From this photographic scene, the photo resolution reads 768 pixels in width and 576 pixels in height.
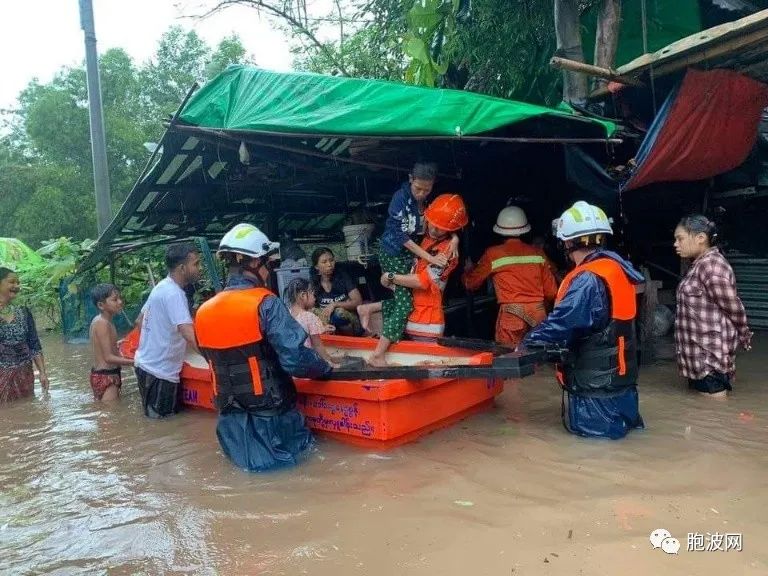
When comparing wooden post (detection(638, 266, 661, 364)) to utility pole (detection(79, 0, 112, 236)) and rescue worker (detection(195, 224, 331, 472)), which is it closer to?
rescue worker (detection(195, 224, 331, 472))

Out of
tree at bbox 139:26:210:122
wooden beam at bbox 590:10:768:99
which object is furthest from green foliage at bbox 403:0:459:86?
tree at bbox 139:26:210:122

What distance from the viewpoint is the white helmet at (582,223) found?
3842mm

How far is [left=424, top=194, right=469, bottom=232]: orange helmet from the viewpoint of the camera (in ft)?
15.0

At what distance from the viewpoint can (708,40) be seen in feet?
14.3

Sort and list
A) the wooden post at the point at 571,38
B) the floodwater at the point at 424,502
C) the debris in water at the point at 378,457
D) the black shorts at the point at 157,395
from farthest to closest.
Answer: the wooden post at the point at 571,38 < the black shorts at the point at 157,395 < the debris in water at the point at 378,457 < the floodwater at the point at 424,502

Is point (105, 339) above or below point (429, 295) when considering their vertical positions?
below

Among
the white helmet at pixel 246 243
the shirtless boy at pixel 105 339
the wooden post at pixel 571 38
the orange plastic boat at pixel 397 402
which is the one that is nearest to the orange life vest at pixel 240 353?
the white helmet at pixel 246 243

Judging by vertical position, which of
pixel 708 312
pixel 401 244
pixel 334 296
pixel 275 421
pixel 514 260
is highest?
pixel 401 244

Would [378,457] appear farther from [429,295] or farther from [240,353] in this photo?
[429,295]

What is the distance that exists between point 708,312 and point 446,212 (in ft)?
7.34

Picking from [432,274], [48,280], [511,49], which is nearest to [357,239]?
[432,274]

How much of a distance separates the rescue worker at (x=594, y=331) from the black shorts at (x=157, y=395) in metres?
3.23

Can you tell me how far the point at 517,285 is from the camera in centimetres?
552

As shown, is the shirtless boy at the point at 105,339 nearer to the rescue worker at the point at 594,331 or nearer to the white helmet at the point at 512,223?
the white helmet at the point at 512,223
